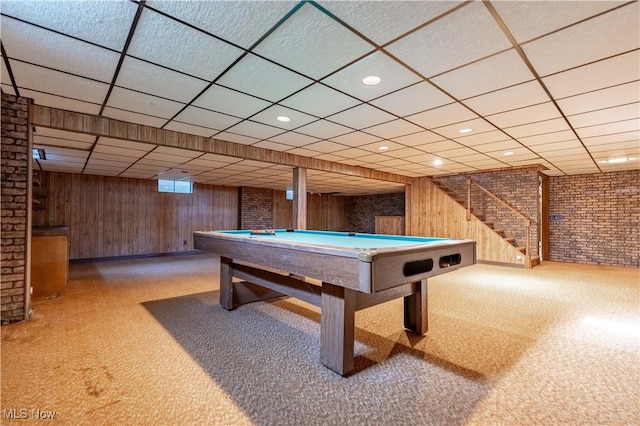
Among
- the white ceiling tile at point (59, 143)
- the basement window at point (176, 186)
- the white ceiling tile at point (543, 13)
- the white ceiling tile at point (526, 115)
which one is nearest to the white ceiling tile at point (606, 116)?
the white ceiling tile at point (526, 115)

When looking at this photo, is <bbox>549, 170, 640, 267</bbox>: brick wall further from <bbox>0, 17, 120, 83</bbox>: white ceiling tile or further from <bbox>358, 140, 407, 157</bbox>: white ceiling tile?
<bbox>0, 17, 120, 83</bbox>: white ceiling tile

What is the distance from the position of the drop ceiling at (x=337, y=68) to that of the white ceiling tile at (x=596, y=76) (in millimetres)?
17

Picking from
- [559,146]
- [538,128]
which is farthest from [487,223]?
[538,128]

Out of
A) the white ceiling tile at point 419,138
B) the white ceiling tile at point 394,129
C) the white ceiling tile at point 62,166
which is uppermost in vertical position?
the white ceiling tile at point 394,129

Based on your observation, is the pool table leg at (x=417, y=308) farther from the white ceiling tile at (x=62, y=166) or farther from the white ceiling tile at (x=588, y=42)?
the white ceiling tile at (x=62, y=166)

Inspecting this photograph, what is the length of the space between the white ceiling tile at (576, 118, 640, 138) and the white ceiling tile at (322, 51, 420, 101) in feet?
10.1

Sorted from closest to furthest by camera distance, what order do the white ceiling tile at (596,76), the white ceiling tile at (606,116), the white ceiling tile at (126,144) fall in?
the white ceiling tile at (596,76)
the white ceiling tile at (606,116)
the white ceiling tile at (126,144)

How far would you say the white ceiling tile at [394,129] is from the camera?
13.0ft

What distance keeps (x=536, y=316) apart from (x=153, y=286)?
5522 millimetres

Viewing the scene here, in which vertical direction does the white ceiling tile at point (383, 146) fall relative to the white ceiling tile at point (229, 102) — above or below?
below

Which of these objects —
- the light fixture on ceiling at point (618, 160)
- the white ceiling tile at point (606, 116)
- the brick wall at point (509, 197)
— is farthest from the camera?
the brick wall at point (509, 197)

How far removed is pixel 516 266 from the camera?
704 centimetres

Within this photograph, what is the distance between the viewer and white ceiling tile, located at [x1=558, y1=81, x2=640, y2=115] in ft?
9.39

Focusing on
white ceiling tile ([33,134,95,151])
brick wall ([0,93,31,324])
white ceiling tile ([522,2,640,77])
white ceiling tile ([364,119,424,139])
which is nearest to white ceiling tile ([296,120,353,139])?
white ceiling tile ([364,119,424,139])
